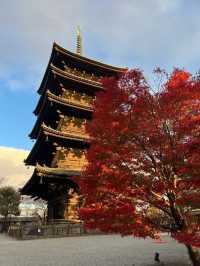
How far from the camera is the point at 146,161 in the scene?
39.1ft

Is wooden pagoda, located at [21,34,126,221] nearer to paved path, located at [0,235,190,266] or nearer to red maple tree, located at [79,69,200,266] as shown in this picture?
paved path, located at [0,235,190,266]

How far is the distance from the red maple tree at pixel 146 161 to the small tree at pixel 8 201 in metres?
48.7

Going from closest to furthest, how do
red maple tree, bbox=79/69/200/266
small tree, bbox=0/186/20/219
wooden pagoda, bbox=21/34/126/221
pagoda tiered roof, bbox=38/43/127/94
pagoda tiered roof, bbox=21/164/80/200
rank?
red maple tree, bbox=79/69/200/266
pagoda tiered roof, bbox=21/164/80/200
wooden pagoda, bbox=21/34/126/221
pagoda tiered roof, bbox=38/43/127/94
small tree, bbox=0/186/20/219

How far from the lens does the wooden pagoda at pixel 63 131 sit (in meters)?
31.5

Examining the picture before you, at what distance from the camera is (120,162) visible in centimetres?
1196

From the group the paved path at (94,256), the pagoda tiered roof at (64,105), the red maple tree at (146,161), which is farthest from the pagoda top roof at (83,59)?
the red maple tree at (146,161)

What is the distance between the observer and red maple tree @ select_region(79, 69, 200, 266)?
38.0ft

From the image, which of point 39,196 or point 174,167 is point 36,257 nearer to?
point 174,167

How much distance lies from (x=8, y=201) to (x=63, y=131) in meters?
29.8

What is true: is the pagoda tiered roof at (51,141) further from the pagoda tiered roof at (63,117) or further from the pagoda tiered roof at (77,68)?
the pagoda tiered roof at (77,68)

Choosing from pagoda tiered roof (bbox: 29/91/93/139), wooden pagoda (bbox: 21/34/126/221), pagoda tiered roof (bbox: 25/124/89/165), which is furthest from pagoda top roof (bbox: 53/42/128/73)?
pagoda tiered roof (bbox: 25/124/89/165)

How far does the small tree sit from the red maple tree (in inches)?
1919

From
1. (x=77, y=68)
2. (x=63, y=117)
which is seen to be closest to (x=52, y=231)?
(x=63, y=117)

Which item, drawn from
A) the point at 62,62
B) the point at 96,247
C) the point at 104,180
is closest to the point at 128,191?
the point at 104,180
